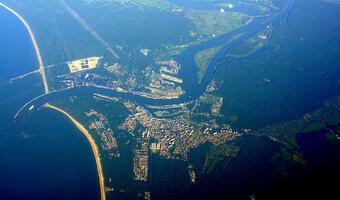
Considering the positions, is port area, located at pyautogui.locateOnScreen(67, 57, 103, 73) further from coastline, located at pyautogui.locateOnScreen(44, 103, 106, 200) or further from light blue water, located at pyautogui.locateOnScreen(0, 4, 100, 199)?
coastline, located at pyautogui.locateOnScreen(44, 103, 106, 200)

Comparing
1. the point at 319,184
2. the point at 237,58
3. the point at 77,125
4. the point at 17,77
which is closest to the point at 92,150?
the point at 77,125

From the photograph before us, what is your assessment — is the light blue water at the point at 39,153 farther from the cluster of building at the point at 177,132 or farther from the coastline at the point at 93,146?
the cluster of building at the point at 177,132

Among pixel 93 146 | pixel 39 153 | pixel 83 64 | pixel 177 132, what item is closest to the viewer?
pixel 39 153

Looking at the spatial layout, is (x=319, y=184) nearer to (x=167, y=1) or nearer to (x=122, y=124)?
(x=122, y=124)

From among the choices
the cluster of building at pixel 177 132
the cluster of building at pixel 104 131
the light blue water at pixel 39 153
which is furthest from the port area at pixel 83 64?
the cluster of building at pixel 177 132

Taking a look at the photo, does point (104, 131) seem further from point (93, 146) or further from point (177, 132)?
point (177, 132)

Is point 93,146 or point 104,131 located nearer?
point 93,146

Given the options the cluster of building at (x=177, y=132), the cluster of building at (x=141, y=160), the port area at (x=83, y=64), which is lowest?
the cluster of building at (x=141, y=160)

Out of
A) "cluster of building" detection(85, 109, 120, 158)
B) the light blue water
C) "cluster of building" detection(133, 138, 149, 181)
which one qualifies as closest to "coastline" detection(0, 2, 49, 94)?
the light blue water

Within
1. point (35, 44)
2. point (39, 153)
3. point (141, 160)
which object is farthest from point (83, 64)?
point (141, 160)
